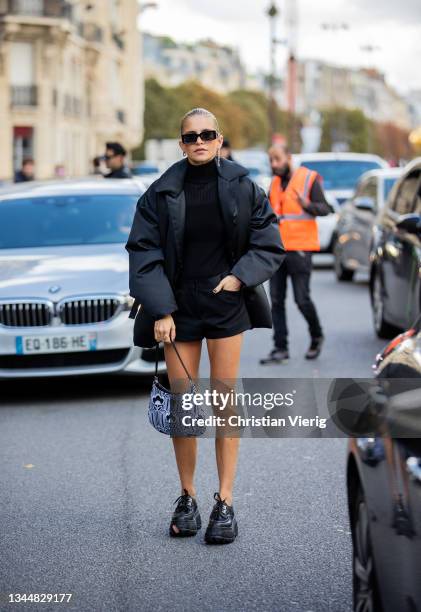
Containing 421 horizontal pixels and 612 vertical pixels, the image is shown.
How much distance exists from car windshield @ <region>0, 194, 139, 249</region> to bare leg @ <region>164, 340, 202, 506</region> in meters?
5.01

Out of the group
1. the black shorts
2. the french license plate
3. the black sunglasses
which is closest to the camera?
the black sunglasses

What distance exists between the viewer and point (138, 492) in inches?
271

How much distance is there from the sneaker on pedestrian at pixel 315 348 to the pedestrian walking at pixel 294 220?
1.27 feet

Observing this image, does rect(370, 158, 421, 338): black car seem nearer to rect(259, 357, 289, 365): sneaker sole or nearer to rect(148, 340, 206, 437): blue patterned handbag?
rect(259, 357, 289, 365): sneaker sole

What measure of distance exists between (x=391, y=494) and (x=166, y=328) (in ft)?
6.97

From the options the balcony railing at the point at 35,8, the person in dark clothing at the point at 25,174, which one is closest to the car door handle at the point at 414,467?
the person in dark clothing at the point at 25,174

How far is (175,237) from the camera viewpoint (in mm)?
5641

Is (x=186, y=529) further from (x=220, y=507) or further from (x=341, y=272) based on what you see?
(x=341, y=272)

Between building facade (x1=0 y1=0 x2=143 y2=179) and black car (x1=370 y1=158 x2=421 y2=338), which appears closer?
black car (x1=370 y1=158 x2=421 y2=338)

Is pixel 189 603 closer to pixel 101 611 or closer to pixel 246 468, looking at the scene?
pixel 101 611

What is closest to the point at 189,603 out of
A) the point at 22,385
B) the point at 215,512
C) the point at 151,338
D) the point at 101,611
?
the point at 101,611

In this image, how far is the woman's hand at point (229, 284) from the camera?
5.73m

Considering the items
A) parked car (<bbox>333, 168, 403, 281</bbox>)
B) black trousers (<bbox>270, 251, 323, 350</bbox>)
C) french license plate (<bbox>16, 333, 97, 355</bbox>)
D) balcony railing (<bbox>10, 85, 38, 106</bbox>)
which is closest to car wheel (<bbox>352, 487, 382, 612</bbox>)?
french license plate (<bbox>16, 333, 97, 355</bbox>)

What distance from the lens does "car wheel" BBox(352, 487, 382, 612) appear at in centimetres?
392
